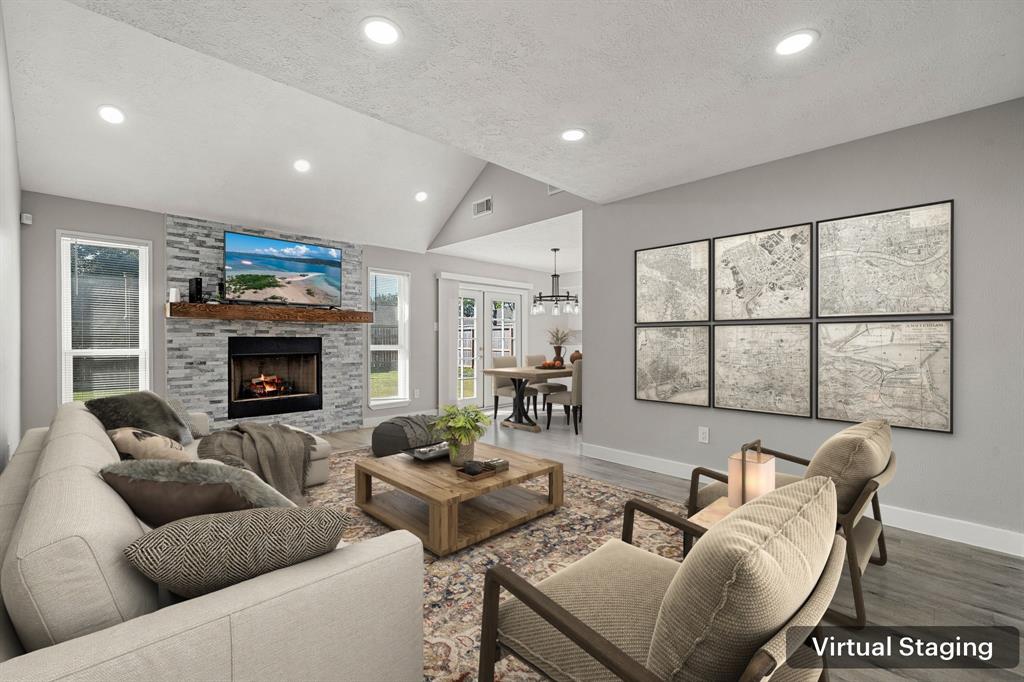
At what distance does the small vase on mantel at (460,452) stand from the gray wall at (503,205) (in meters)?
2.80

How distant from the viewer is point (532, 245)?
20.8ft

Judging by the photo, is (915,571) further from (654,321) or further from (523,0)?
(523,0)

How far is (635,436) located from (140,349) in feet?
15.9

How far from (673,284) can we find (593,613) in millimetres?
3122

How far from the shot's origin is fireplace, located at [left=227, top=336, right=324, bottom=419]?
5059 millimetres

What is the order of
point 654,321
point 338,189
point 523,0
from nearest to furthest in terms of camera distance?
point 523,0 < point 654,321 < point 338,189

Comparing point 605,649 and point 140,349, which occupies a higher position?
point 140,349

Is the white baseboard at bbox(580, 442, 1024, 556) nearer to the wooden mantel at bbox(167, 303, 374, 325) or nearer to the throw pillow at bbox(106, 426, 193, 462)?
the throw pillow at bbox(106, 426, 193, 462)

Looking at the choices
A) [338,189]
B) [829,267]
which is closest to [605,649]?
[829,267]

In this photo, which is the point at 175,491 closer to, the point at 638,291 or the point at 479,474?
the point at 479,474

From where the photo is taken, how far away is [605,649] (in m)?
0.96

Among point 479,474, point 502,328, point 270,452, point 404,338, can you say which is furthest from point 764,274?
point 502,328

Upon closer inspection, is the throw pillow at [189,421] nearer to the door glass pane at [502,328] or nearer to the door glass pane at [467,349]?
the door glass pane at [467,349]

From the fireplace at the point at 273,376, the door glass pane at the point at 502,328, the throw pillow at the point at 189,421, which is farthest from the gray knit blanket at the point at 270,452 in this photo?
the door glass pane at the point at 502,328
